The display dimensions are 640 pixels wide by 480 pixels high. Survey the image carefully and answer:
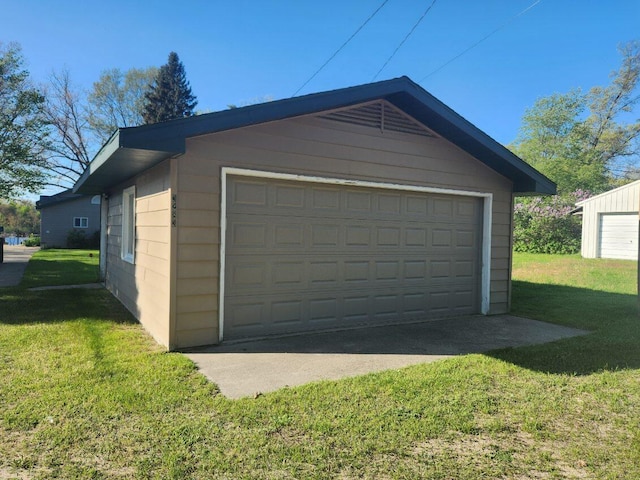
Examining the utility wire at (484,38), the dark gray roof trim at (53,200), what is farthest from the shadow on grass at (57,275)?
the dark gray roof trim at (53,200)

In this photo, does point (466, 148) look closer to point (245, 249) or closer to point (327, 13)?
point (245, 249)

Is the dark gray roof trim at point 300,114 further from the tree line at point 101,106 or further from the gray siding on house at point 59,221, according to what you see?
the tree line at point 101,106

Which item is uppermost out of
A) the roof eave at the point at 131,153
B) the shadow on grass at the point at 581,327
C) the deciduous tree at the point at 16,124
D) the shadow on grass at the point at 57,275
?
the deciduous tree at the point at 16,124

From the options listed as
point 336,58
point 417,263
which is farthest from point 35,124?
point 417,263

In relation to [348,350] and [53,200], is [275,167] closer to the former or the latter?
[348,350]

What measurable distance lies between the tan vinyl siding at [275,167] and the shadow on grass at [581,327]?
2.49 meters

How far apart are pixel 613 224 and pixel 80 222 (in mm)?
29617

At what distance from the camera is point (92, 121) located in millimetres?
30812

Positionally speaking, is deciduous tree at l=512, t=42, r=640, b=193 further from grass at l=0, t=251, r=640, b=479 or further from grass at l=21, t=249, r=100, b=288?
grass at l=21, t=249, r=100, b=288

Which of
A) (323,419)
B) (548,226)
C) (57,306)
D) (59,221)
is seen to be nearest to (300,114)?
(323,419)

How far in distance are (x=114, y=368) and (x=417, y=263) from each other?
184 inches

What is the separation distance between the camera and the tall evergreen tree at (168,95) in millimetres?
31641

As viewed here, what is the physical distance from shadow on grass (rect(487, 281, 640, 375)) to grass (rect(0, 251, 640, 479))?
0.15 ft

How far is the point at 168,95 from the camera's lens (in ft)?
104
